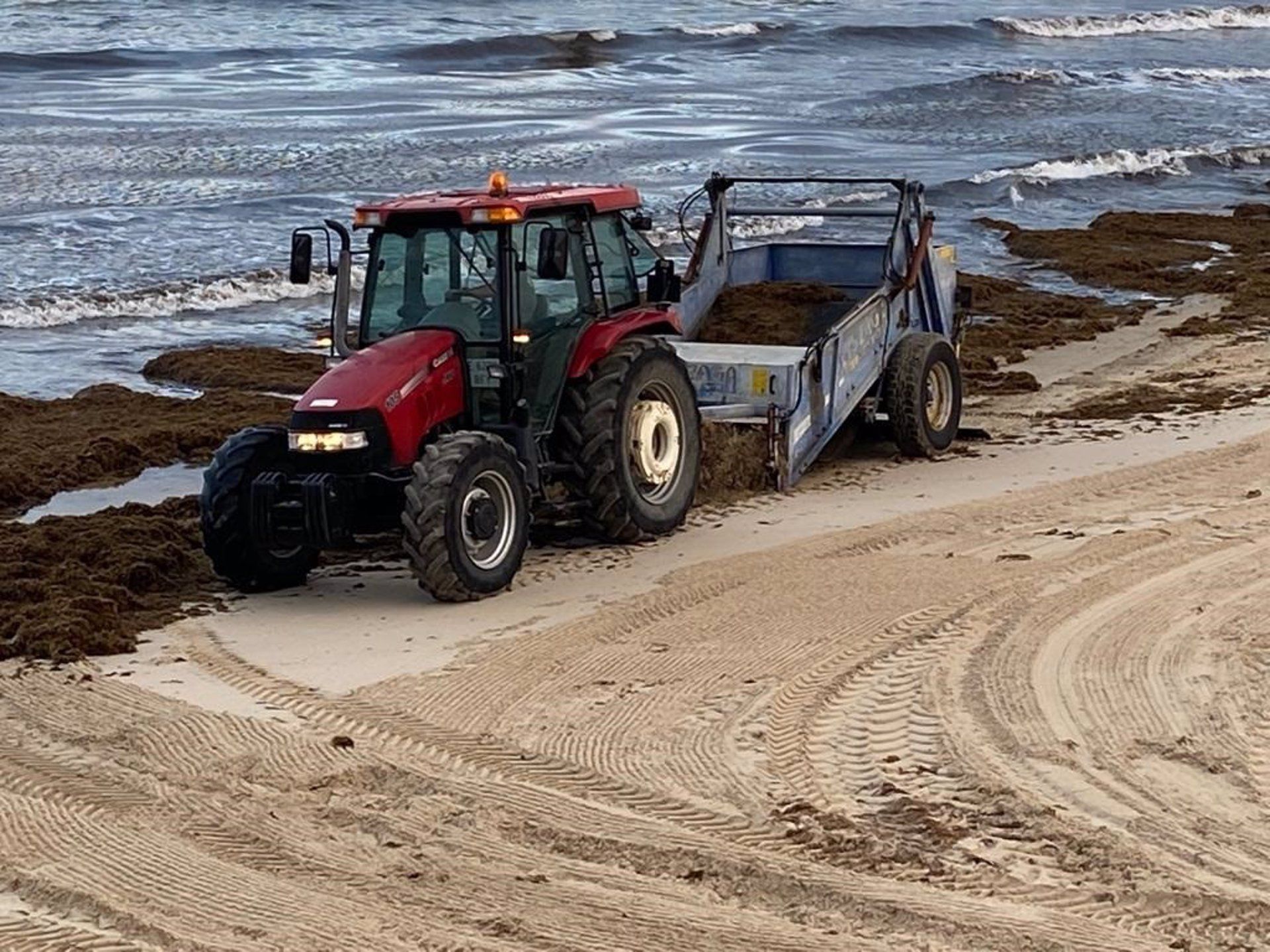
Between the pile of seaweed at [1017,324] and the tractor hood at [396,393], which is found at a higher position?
the tractor hood at [396,393]

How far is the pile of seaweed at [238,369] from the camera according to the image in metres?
14.8

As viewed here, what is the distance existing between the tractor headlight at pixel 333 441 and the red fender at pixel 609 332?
49.6 inches

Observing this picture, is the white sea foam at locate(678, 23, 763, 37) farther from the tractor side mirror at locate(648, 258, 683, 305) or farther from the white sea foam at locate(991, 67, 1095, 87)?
the tractor side mirror at locate(648, 258, 683, 305)

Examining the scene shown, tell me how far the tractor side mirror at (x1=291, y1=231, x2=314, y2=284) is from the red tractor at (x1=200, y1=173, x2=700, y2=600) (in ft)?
0.04

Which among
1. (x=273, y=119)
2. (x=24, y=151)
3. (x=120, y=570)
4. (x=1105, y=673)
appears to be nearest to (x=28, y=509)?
(x=120, y=570)

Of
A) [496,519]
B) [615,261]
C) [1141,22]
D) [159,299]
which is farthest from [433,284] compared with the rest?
[1141,22]

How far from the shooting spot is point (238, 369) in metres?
15.2

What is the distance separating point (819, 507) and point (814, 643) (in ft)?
8.98

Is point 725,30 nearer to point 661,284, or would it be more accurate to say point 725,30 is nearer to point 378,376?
point 661,284

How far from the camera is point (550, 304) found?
384 inches

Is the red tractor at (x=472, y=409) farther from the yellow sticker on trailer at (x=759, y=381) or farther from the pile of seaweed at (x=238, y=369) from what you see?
the pile of seaweed at (x=238, y=369)

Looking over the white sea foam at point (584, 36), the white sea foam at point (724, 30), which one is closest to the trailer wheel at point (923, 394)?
the white sea foam at point (584, 36)

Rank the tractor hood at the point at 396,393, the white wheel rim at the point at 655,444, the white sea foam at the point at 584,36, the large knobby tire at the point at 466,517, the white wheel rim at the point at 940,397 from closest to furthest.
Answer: the large knobby tire at the point at 466,517 < the tractor hood at the point at 396,393 < the white wheel rim at the point at 655,444 < the white wheel rim at the point at 940,397 < the white sea foam at the point at 584,36

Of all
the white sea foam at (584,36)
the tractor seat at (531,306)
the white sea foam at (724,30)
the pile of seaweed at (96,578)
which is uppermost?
the white sea foam at (724,30)
